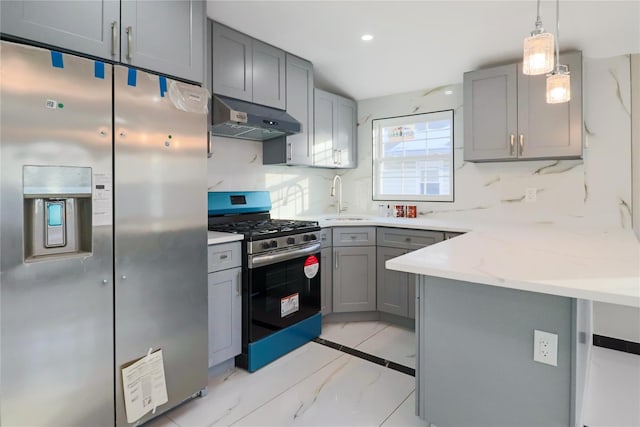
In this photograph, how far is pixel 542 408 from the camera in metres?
1.44

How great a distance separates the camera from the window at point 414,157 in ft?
11.9

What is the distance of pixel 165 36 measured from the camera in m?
1.85

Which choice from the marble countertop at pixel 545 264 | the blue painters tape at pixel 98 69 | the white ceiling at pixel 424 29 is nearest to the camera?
the marble countertop at pixel 545 264

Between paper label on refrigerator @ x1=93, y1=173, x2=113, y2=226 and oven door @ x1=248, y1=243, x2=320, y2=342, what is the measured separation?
3.11 feet

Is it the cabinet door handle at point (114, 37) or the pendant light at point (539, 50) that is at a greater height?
the cabinet door handle at point (114, 37)

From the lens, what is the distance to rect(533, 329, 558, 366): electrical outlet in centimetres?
140

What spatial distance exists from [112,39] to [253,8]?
3.37ft

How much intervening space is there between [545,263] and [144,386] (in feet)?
6.22

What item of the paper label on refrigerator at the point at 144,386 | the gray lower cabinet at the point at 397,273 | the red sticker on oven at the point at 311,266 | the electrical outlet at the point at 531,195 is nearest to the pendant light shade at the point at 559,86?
the gray lower cabinet at the point at 397,273

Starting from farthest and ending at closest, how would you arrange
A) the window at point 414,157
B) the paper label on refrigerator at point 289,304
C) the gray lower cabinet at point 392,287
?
the window at point 414,157, the gray lower cabinet at point 392,287, the paper label on refrigerator at point 289,304

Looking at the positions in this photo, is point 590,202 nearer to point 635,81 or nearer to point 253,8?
point 635,81

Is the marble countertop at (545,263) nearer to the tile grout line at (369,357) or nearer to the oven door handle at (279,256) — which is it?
the tile grout line at (369,357)

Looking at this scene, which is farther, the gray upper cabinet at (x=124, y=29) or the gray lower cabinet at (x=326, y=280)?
the gray lower cabinet at (x=326, y=280)

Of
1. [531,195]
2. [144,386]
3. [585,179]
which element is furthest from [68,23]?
[585,179]
